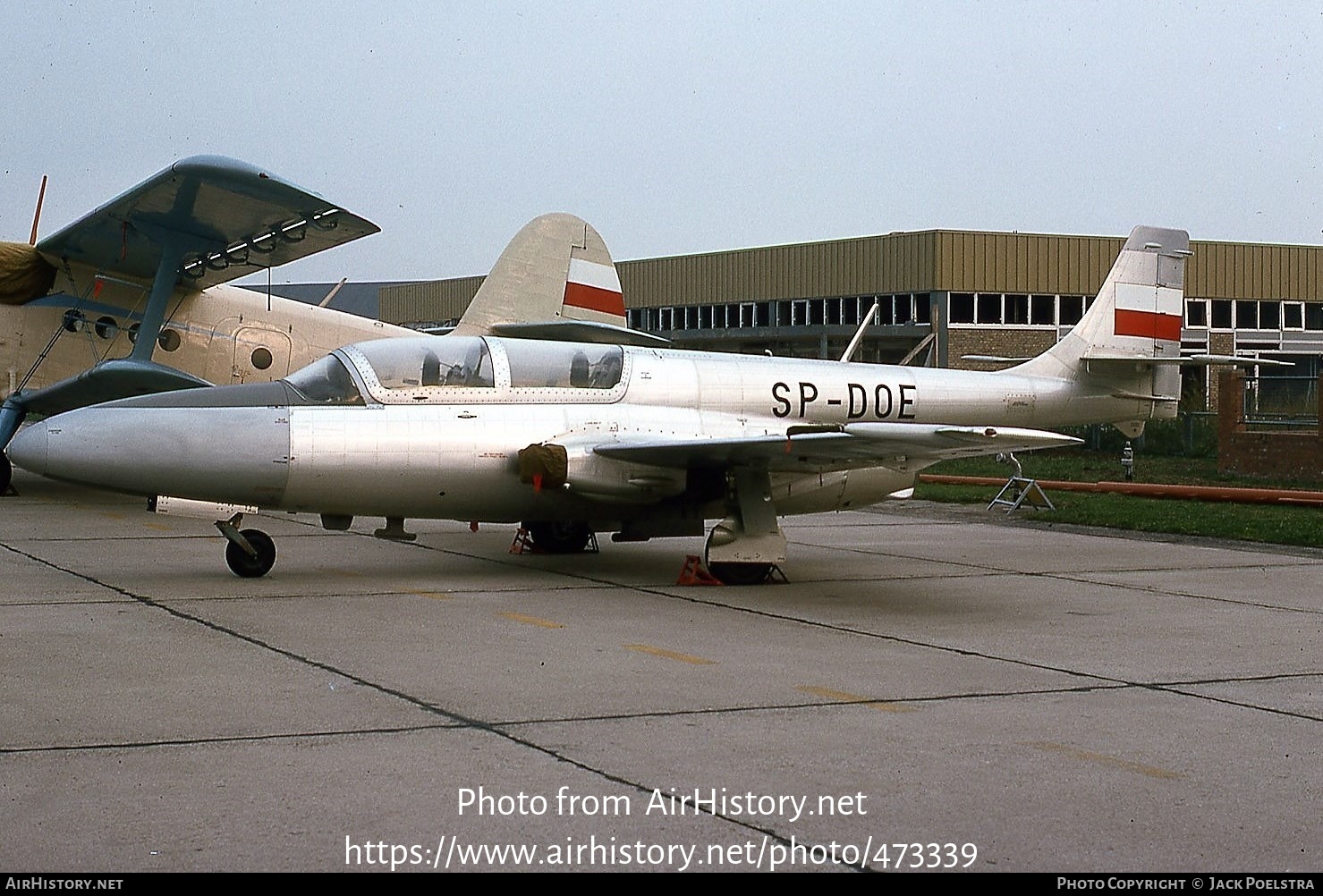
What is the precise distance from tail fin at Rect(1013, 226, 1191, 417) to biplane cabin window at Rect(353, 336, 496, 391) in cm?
533

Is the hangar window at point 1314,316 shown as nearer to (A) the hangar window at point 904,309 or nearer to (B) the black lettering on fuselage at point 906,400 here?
(A) the hangar window at point 904,309

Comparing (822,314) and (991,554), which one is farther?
(822,314)

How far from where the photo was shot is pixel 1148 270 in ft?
47.9

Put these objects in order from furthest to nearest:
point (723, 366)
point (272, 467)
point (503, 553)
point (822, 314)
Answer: point (822, 314), point (503, 553), point (723, 366), point (272, 467)

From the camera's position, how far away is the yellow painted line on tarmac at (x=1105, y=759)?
5.44m

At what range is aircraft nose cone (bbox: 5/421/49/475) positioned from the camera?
33.1 ft

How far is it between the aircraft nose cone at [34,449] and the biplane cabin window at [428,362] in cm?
231

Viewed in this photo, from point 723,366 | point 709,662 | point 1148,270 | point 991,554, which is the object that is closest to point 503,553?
point 723,366

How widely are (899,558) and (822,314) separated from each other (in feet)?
111

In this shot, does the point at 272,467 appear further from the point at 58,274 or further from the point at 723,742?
the point at 58,274

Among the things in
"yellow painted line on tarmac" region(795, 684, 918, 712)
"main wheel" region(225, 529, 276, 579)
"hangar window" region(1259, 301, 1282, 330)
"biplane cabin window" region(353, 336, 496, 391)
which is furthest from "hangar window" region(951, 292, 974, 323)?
"yellow painted line on tarmac" region(795, 684, 918, 712)

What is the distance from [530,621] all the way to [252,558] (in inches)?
113

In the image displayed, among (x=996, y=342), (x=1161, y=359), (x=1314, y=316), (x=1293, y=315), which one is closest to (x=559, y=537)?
(x=1161, y=359)

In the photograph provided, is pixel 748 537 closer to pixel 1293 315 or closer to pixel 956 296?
pixel 956 296
